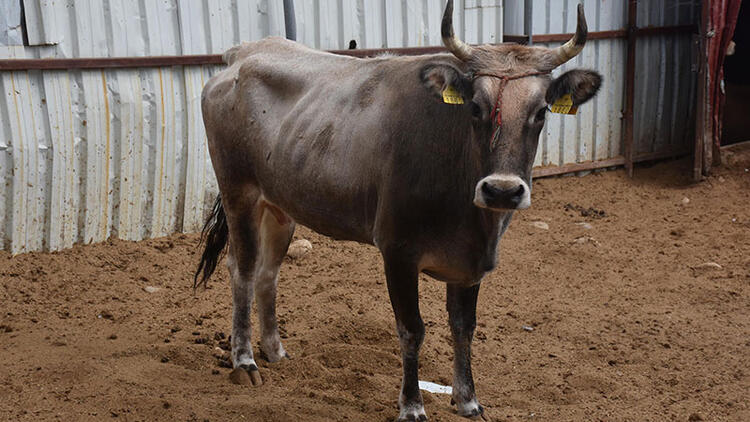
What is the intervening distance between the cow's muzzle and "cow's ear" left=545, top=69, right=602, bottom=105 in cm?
54

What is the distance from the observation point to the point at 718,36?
10273 mm

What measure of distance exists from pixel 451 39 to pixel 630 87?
23.4 feet

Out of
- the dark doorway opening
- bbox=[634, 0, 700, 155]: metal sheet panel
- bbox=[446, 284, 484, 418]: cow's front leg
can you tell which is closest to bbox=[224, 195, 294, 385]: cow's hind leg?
bbox=[446, 284, 484, 418]: cow's front leg

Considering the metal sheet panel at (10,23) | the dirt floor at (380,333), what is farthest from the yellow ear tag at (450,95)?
the metal sheet panel at (10,23)

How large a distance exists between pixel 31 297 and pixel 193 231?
1.88 meters

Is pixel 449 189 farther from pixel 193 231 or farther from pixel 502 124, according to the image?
pixel 193 231

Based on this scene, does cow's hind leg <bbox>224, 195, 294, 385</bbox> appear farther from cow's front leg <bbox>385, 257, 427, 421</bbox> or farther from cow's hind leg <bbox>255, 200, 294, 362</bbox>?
cow's front leg <bbox>385, 257, 427, 421</bbox>

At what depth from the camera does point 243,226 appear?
566 centimetres

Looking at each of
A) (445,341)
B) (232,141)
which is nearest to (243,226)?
(232,141)

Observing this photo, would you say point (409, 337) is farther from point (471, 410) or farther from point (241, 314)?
point (241, 314)

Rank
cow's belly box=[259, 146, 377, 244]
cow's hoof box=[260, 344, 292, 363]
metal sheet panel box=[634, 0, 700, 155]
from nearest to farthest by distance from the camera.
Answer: cow's belly box=[259, 146, 377, 244] → cow's hoof box=[260, 344, 292, 363] → metal sheet panel box=[634, 0, 700, 155]

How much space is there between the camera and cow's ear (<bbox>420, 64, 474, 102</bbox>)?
13.8 ft

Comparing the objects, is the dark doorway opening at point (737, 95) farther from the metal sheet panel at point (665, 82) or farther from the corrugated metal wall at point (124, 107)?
the corrugated metal wall at point (124, 107)

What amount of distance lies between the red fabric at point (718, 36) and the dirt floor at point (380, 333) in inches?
82.0
